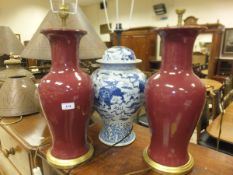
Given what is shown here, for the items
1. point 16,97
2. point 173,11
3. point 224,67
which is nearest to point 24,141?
point 16,97

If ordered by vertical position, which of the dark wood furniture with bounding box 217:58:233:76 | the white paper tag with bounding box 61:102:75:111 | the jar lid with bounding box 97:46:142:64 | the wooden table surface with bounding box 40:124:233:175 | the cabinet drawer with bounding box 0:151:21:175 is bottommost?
the cabinet drawer with bounding box 0:151:21:175

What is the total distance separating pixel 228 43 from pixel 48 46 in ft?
12.1

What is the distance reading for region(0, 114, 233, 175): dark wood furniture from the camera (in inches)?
22.0

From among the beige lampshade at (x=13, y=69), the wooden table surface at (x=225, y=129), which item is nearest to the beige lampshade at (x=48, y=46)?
the beige lampshade at (x=13, y=69)

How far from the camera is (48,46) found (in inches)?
31.1

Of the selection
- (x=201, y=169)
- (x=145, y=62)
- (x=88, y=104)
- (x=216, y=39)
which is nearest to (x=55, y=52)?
(x=88, y=104)

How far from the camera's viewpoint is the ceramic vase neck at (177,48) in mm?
468

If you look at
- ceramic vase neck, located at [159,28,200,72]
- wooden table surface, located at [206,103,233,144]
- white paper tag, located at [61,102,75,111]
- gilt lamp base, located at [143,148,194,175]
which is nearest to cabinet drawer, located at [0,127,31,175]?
white paper tag, located at [61,102,75,111]

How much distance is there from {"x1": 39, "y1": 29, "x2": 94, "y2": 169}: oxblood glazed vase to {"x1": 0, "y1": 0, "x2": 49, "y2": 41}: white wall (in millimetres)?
5046

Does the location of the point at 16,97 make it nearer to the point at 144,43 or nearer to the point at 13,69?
the point at 13,69

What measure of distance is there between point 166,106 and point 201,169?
238mm

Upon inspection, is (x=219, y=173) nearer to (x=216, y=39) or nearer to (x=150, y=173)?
(x=150, y=173)

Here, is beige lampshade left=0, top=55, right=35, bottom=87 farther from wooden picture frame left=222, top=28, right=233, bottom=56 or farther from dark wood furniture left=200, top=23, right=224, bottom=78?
wooden picture frame left=222, top=28, right=233, bottom=56

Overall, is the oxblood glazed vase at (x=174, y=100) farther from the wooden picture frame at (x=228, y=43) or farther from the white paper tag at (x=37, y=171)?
the wooden picture frame at (x=228, y=43)
